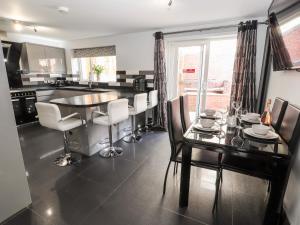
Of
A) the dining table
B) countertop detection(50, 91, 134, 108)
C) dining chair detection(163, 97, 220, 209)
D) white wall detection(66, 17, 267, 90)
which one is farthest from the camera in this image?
white wall detection(66, 17, 267, 90)

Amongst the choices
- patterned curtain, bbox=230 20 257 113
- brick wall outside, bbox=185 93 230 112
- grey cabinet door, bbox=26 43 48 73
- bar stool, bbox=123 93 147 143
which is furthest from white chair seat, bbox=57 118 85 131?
grey cabinet door, bbox=26 43 48 73

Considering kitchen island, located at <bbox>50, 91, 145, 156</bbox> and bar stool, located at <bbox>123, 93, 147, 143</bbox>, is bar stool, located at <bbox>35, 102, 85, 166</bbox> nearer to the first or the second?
kitchen island, located at <bbox>50, 91, 145, 156</bbox>

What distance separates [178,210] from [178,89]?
2.75 meters

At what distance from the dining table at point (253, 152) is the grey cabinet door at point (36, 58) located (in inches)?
182

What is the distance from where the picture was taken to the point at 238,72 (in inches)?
114

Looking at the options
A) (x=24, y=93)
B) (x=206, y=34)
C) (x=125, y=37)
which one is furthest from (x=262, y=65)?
(x=24, y=93)

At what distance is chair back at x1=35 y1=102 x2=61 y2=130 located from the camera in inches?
77.2

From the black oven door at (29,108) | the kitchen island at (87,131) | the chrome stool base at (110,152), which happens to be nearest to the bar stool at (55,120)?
the kitchen island at (87,131)

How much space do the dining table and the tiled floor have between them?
21 centimetres

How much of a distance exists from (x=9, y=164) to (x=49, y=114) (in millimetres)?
711

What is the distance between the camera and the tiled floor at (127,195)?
1482 mm

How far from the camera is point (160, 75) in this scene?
3607mm

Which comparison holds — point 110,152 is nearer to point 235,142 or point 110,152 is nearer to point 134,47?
point 235,142

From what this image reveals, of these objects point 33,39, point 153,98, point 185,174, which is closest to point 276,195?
point 185,174
